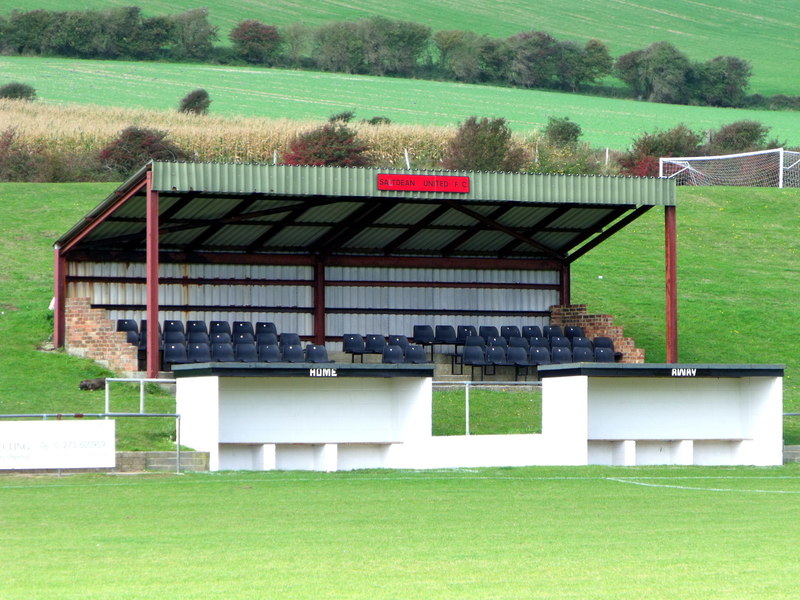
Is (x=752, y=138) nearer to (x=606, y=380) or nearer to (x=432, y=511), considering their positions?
(x=606, y=380)

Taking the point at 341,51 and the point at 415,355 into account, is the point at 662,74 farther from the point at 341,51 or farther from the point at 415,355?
the point at 415,355

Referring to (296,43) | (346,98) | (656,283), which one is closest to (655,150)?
(656,283)

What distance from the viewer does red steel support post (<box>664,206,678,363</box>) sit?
27.9 m

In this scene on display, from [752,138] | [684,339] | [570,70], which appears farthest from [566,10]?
[684,339]

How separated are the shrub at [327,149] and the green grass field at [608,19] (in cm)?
5968

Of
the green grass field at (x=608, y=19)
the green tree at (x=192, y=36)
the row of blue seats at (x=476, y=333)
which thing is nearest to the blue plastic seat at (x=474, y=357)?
the row of blue seats at (x=476, y=333)

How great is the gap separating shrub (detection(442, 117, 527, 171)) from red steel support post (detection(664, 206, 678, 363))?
1980 centimetres

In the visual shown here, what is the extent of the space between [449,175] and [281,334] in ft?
18.4

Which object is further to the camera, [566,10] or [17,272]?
[566,10]

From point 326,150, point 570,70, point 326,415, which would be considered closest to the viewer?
point 326,415

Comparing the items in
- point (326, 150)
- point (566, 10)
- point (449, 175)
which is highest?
point (566, 10)

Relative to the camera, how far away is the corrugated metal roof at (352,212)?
2623 centimetres

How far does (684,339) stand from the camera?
1319 inches

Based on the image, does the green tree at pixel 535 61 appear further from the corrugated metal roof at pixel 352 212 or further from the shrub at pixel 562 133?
the corrugated metal roof at pixel 352 212
